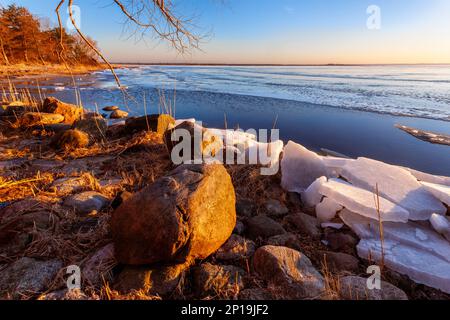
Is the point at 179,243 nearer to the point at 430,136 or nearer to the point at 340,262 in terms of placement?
the point at 340,262

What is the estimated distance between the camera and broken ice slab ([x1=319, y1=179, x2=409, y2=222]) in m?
2.42

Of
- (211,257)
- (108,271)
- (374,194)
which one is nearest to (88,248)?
(108,271)

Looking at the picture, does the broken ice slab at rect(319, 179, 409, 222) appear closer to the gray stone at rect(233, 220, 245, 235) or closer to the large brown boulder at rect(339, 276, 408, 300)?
the large brown boulder at rect(339, 276, 408, 300)

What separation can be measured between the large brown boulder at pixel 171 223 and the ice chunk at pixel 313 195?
1.52 meters

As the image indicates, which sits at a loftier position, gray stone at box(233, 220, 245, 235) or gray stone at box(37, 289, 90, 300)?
gray stone at box(37, 289, 90, 300)

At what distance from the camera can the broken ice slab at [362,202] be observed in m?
2.42

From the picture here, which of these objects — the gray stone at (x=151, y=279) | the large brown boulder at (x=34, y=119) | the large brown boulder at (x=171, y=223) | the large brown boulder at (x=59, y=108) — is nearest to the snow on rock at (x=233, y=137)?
the large brown boulder at (x=171, y=223)

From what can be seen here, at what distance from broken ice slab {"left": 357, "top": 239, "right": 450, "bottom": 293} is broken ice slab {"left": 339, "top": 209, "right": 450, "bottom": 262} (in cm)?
5

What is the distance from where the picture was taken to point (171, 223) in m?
1.68

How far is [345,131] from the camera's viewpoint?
748 cm

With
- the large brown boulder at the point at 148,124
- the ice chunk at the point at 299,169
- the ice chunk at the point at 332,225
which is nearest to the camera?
the ice chunk at the point at 332,225

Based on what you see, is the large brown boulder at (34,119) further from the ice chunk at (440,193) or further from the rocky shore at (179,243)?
the ice chunk at (440,193)

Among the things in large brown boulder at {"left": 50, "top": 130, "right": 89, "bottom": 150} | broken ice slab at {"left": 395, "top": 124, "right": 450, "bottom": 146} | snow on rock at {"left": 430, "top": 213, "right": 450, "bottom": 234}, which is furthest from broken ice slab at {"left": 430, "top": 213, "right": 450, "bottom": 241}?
large brown boulder at {"left": 50, "top": 130, "right": 89, "bottom": 150}
